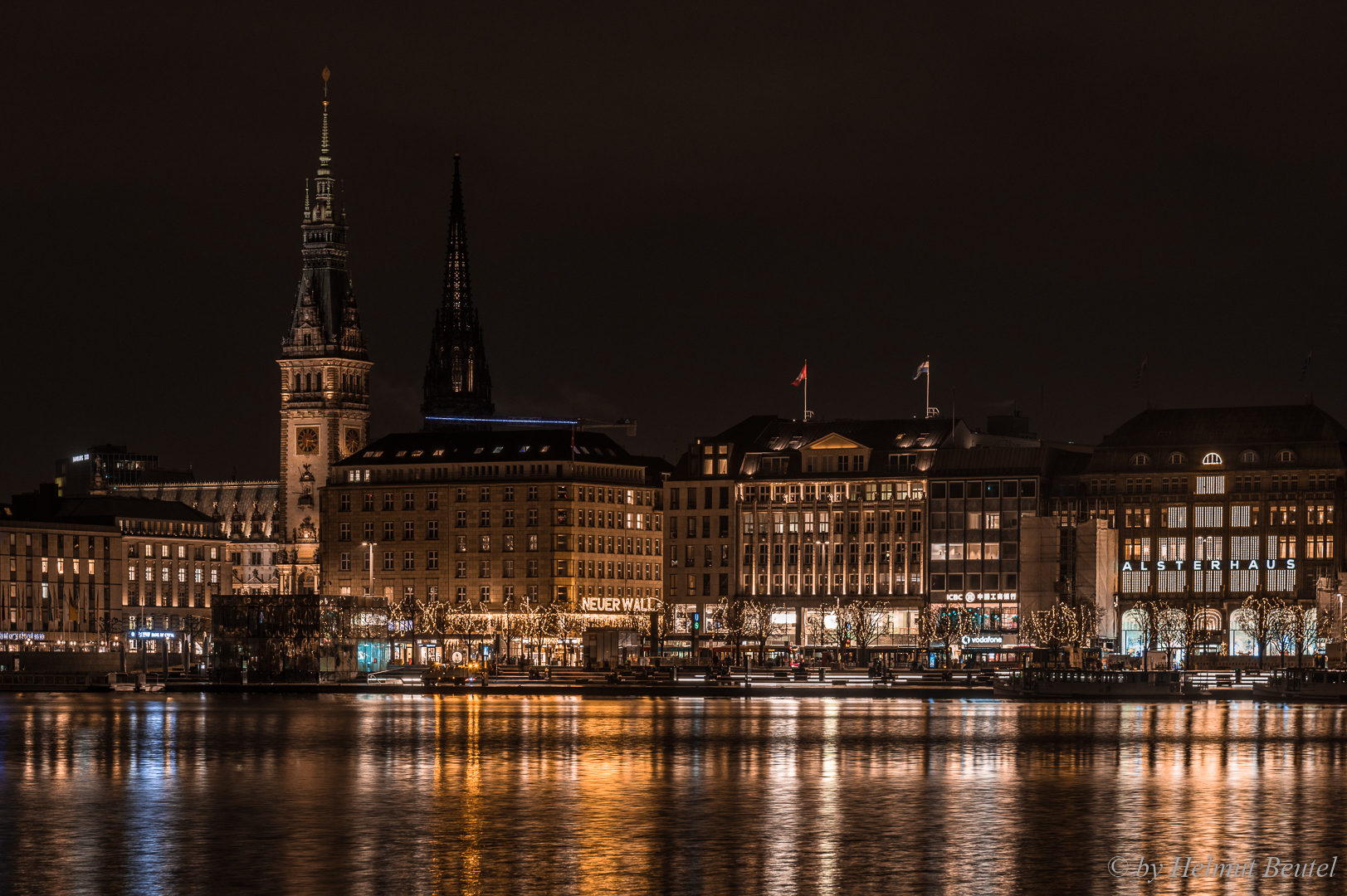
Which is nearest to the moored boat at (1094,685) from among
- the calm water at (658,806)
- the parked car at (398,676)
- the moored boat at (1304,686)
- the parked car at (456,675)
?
the moored boat at (1304,686)

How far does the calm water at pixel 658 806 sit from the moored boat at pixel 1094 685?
40430mm

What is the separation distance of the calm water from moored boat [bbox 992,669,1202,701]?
133ft

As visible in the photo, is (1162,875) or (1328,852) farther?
(1328,852)

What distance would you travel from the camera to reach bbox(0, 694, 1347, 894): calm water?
43969 mm

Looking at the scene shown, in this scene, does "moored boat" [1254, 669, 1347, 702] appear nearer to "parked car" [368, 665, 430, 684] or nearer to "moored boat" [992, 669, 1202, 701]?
"moored boat" [992, 669, 1202, 701]

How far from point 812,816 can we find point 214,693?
4199 inches

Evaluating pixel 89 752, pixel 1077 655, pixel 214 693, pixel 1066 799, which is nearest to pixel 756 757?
pixel 1066 799

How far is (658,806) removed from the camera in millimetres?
56719

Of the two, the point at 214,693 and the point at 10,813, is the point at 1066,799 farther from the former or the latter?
the point at 214,693

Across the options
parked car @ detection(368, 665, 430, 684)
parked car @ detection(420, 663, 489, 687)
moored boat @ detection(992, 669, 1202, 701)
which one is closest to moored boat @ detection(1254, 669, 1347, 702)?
moored boat @ detection(992, 669, 1202, 701)

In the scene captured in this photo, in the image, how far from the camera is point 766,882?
141 feet

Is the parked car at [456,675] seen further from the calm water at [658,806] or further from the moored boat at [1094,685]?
the calm water at [658,806]

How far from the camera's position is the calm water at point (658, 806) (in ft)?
144

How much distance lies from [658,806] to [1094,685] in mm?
91320
